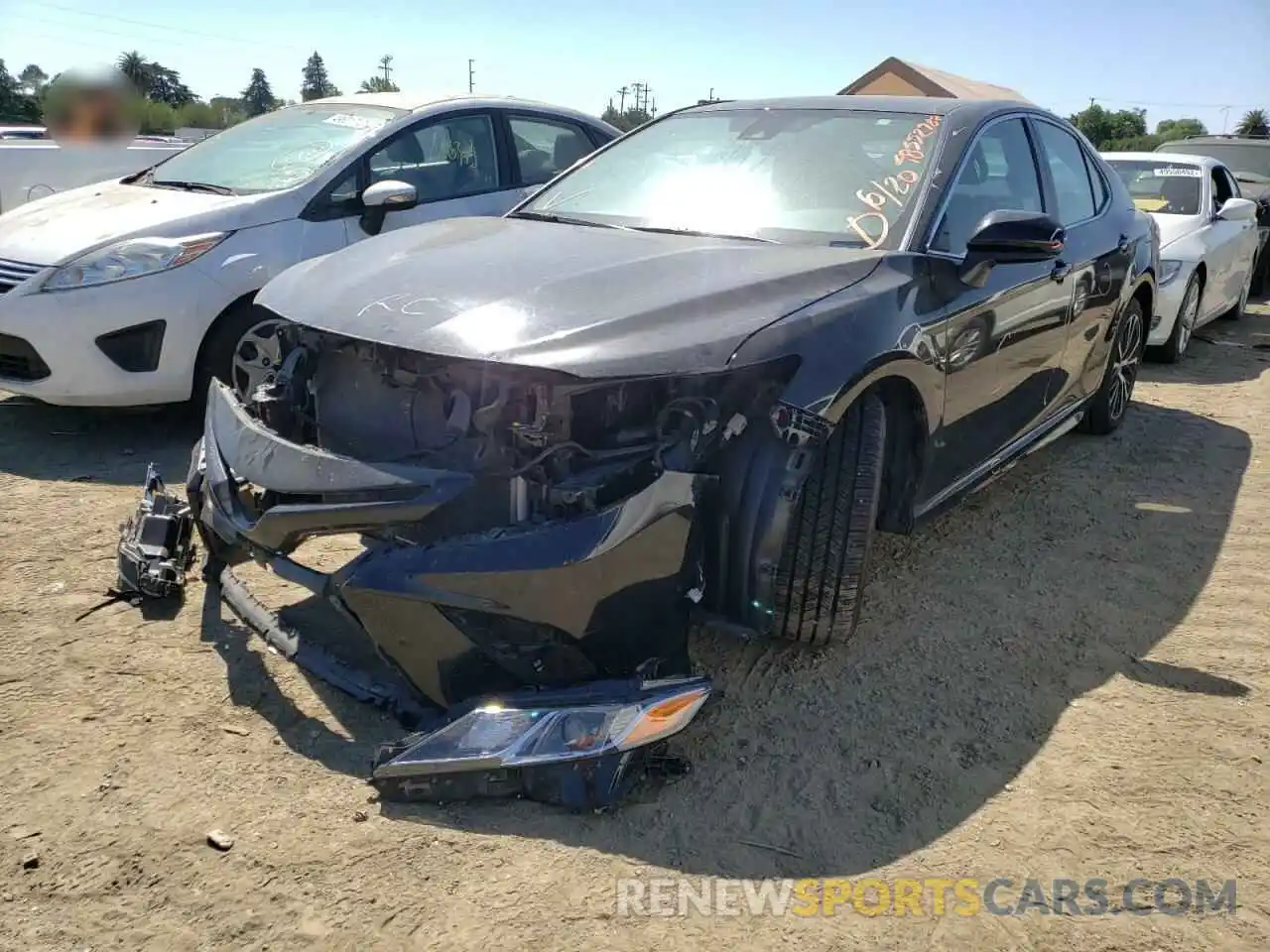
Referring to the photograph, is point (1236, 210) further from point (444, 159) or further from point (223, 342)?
point (223, 342)

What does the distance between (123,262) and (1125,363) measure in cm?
494

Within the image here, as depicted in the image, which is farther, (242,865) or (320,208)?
(320,208)

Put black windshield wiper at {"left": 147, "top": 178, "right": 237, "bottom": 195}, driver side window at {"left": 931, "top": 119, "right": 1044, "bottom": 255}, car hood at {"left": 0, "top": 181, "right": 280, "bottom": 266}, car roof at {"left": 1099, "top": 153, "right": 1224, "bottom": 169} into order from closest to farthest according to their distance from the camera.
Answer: driver side window at {"left": 931, "top": 119, "right": 1044, "bottom": 255} → car hood at {"left": 0, "top": 181, "right": 280, "bottom": 266} → black windshield wiper at {"left": 147, "top": 178, "right": 237, "bottom": 195} → car roof at {"left": 1099, "top": 153, "right": 1224, "bottom": 169}

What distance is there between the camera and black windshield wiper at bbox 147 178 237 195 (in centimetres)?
500

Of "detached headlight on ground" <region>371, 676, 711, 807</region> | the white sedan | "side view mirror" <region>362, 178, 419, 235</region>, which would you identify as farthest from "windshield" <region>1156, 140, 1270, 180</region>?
"detached headlight on ground" <region>371, 676, 711, 807</region>

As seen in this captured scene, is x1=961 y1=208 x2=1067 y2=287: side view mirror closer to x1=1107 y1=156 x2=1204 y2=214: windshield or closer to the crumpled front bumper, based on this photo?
the crumpled front bumper

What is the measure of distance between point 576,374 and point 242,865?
49.9 inches

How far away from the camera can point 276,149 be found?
5301 mm

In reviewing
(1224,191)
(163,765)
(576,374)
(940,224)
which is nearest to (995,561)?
(940,224)

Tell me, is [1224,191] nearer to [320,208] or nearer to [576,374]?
[320,208]

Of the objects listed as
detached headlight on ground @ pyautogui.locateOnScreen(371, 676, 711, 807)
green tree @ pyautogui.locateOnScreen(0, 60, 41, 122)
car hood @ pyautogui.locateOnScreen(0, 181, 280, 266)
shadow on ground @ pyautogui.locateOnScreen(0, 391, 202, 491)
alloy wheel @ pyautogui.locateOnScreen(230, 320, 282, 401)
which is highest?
green tree @ pyautogui.locateOnScreen(0, 60, 41, 122)

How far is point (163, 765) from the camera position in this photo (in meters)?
2.43

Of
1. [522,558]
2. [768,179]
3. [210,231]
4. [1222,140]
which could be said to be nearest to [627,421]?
[522,558]

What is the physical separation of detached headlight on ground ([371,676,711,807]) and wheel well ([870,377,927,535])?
1.18 meters
